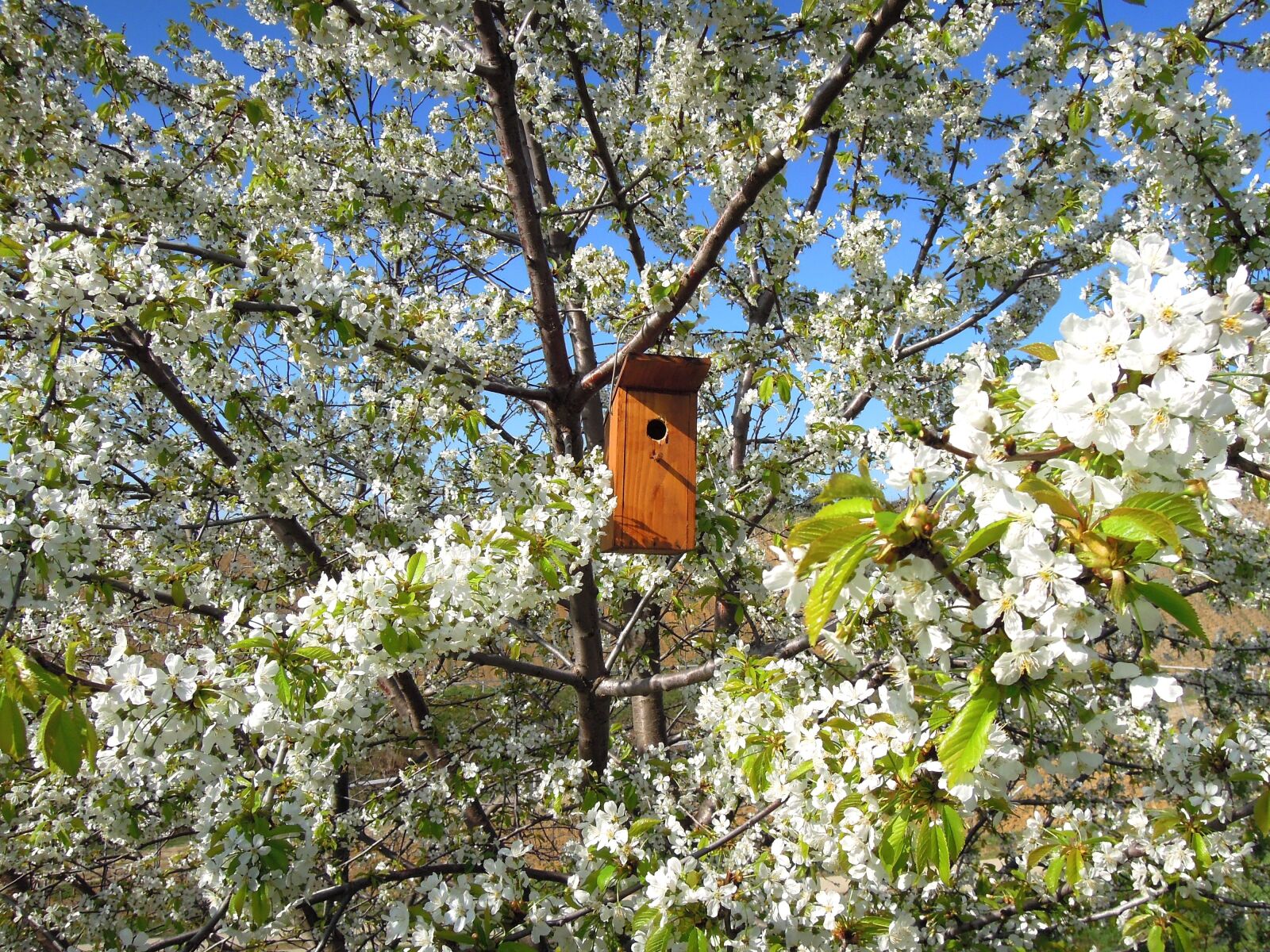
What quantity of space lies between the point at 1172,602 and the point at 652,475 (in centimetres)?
203

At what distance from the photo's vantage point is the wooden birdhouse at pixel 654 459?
2834 mm

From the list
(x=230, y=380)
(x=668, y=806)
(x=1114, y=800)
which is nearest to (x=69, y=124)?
(x=230, y=380)

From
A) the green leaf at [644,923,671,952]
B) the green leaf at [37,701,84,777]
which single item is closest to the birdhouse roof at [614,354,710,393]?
the green leaf at [644,923,671,952]

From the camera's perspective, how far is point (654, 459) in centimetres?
290

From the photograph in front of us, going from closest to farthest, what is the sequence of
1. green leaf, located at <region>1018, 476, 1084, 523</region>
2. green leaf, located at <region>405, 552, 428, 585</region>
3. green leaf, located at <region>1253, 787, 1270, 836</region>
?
green leaf, located at <region>1018, 476, 1084, 523</region>
green leaf, located at <region>1253, 787, 1270, 836</region>
green leaf, located at <region>405, 552, 428, 585</region>

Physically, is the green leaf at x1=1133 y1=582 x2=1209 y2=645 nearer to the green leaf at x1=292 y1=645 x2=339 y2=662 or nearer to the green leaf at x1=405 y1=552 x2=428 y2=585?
the green leaf at x1=405 y1=552 x2=428 y2=585

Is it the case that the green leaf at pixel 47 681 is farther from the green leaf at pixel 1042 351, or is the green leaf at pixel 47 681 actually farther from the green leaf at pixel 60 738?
the green leaf at pixel 1042 351

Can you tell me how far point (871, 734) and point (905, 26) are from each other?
4.14 m

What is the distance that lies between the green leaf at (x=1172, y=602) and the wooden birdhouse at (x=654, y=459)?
6.34 ft

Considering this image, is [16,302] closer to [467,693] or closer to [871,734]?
[871,734]

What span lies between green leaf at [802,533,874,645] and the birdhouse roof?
1762 millimetres

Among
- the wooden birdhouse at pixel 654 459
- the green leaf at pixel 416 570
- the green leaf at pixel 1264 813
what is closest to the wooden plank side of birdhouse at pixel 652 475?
the wooden birdhouse at pixel 654 459

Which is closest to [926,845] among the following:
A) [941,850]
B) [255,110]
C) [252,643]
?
[941,850]

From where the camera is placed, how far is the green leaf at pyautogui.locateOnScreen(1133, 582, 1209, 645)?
3.21ft
